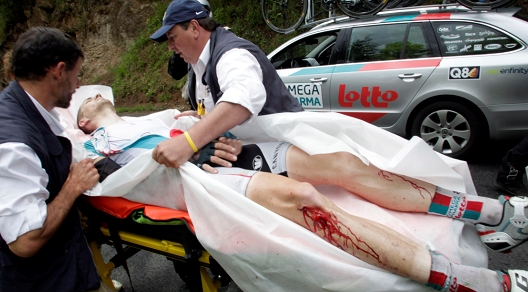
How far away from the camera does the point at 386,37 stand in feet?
14.0

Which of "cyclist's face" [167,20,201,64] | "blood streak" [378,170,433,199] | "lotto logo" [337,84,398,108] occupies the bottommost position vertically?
"lotto logo" [337,84,398,108]

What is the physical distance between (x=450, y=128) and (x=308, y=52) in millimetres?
2192

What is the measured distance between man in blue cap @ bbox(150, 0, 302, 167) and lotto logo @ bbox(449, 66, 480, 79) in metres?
2.46

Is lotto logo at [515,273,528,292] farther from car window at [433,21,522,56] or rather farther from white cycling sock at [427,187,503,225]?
car window at [433,21,522,56]

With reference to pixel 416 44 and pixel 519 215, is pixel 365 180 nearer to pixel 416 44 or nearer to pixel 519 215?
pixel 519 215

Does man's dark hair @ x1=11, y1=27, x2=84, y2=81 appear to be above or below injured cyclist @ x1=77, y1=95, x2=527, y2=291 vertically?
above

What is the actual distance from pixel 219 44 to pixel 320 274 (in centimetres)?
141

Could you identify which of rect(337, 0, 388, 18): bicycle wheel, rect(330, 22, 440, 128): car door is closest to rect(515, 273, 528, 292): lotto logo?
rect(330, 22, 440, 128): car door

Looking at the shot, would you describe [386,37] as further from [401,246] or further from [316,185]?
[401,246]

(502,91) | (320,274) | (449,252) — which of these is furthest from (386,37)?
(320,274)

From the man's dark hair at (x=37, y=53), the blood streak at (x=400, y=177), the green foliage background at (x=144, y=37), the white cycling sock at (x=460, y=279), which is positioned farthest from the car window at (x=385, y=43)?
the green foliage background at (x=144, y=37)

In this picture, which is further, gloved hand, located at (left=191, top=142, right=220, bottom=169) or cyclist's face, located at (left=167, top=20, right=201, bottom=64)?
cyclist's face, located at (left=167, top=20, right=201, bottom=64)

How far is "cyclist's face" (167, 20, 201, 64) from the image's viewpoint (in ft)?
7.04

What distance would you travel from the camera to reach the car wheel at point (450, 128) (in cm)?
386
